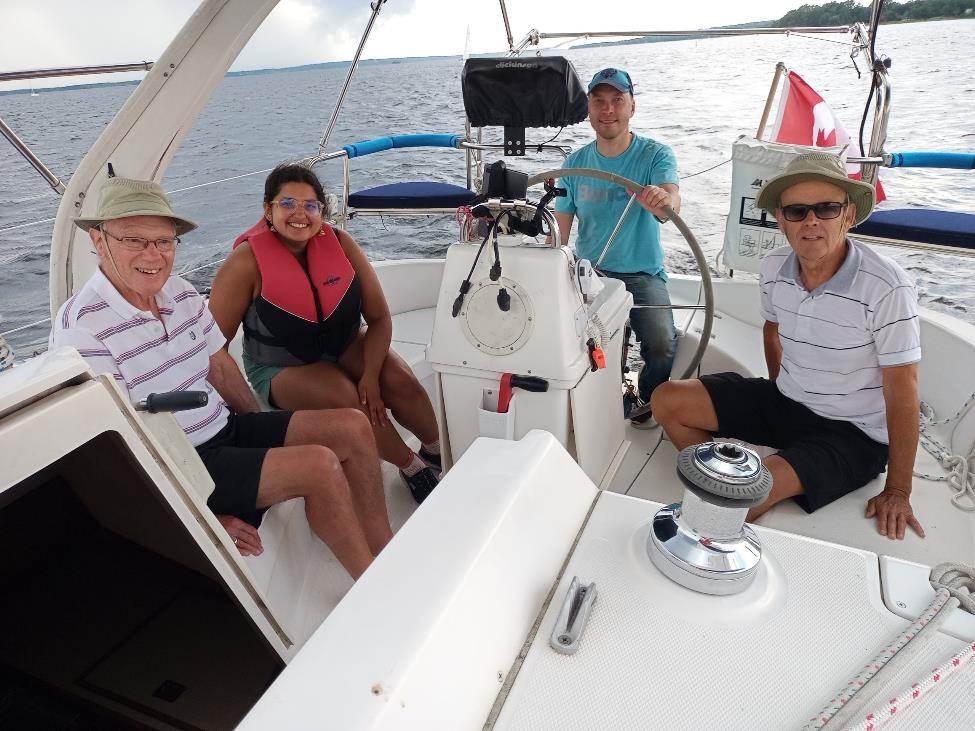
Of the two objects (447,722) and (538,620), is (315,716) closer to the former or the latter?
(447,722)

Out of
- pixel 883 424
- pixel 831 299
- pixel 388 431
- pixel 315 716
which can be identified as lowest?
pixel 388 431

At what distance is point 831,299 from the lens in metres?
1.49

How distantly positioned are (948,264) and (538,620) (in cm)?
584

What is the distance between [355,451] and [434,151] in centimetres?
921

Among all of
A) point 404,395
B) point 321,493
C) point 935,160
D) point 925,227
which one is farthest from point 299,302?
point 935,160

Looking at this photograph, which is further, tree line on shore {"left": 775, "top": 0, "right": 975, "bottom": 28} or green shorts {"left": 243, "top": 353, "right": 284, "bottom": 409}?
tree line on shore {"left": 775, "top": 0, "right": 975, "bottom": 28}

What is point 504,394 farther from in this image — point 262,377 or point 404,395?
point 262,377

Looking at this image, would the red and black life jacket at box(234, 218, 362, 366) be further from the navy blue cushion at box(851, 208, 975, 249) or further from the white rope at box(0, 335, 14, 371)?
the navy blue cushion at box(851, 208, 975, 249)

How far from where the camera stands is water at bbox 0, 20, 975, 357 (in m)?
5.23

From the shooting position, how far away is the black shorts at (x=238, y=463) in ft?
4.39

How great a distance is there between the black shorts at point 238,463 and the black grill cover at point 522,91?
1129mm

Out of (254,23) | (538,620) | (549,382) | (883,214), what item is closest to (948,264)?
(883,214)

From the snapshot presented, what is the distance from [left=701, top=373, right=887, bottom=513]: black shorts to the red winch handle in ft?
1.93

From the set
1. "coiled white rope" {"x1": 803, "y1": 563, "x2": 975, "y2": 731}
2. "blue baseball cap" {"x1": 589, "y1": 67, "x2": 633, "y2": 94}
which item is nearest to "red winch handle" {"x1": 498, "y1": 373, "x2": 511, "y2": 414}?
"coiled white rope" {"x1": 803, "y1": 563, "x2": 975, "y2": 731}
